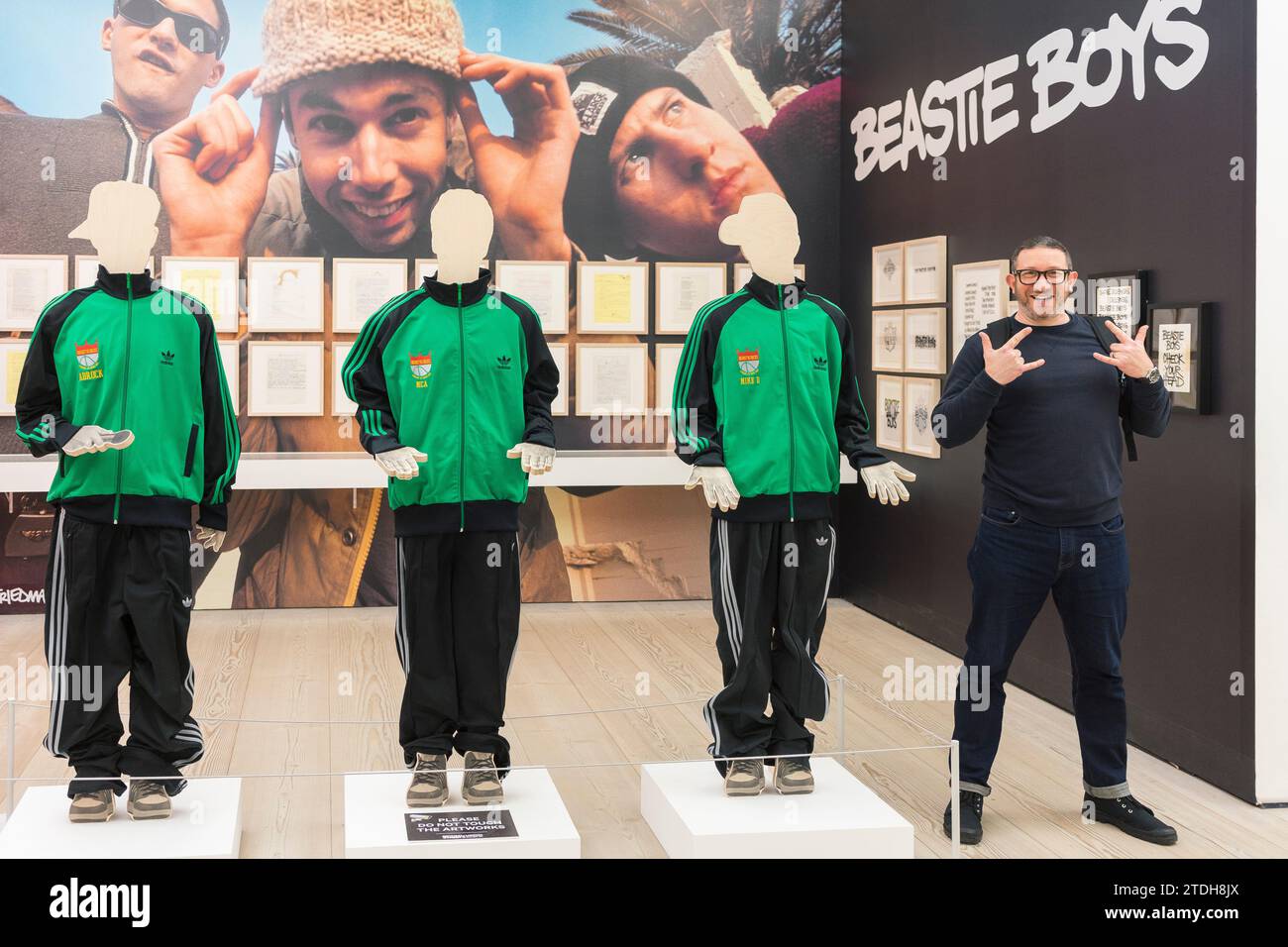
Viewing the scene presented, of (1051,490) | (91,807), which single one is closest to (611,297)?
(1051,490)

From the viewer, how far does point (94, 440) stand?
315 centimetres

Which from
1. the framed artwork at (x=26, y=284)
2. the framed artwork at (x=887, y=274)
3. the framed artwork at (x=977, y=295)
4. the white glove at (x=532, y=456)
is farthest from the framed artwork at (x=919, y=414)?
the framed artwork at (x=26, y=284)

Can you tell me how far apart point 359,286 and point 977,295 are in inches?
114

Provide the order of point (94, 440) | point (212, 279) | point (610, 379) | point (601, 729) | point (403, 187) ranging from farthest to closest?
1. point (610, 379)
2. point (403, 187)
3. point (212, 279)
4. point (601, 729)
5. point (94, 440)

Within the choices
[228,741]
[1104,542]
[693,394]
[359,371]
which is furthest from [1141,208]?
[228,741]

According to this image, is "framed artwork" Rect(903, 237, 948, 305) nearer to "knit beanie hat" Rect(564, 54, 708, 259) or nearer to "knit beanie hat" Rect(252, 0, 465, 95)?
"knit beanie hat" Rect(564, 54, 708, 259)

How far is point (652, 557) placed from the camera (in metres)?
7.07

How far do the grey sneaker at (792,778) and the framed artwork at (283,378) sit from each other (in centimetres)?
381

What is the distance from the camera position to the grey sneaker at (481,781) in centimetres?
350

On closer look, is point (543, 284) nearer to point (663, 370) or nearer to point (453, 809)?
point (663, 370)

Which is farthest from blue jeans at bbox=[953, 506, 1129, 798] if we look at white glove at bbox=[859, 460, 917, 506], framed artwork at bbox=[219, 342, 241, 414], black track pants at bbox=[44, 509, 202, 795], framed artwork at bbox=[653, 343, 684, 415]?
framed artwork at bbox=[219, 342, 241, 414]

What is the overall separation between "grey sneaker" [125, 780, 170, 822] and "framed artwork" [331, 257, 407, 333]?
3629 mm

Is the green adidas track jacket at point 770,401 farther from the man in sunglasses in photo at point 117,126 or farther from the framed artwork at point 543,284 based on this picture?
the man in sunglasses in photo at point 117,126

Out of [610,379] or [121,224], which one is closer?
[121,224]
